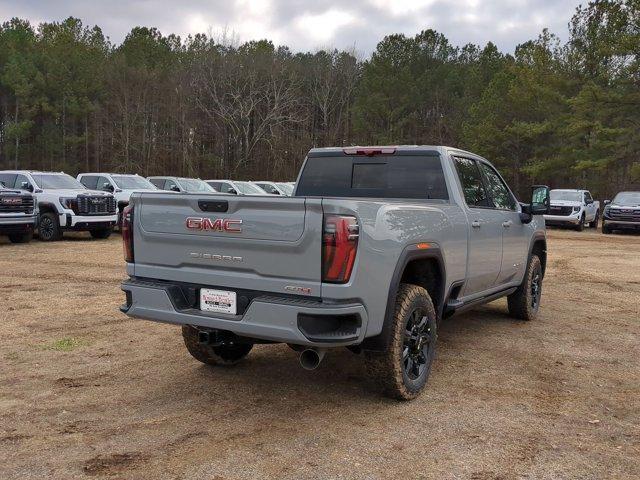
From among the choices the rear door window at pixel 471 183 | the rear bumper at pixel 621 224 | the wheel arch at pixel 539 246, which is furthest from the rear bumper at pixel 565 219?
the rear door window at pixel 471 183

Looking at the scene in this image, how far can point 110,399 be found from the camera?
4.46 meters

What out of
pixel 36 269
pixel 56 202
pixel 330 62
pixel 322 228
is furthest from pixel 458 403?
pixel 330 62

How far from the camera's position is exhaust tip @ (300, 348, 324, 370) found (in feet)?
13.0

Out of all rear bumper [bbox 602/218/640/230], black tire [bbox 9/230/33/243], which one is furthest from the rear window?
rear bumper [bbox 602/218/640/230]

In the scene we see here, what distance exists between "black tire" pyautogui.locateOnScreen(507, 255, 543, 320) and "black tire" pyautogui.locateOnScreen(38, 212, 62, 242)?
1296 cm

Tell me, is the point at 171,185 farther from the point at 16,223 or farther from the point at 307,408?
the point at 307,408

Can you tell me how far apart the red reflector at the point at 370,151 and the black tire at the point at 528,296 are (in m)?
2.64

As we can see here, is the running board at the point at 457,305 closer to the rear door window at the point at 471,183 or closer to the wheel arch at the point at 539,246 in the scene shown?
the rear door window at the point at 471,183

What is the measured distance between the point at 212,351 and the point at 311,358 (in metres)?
1.42

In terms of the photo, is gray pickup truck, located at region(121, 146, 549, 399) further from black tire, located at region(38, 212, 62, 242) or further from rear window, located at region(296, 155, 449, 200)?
black tire, located at region(38, 212, 62, 242)

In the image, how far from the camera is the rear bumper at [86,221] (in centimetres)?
1612

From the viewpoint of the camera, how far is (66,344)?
593 cm

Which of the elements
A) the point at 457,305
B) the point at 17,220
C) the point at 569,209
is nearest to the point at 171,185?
the point at 17,220

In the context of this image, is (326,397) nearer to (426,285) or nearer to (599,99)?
(426,285)
